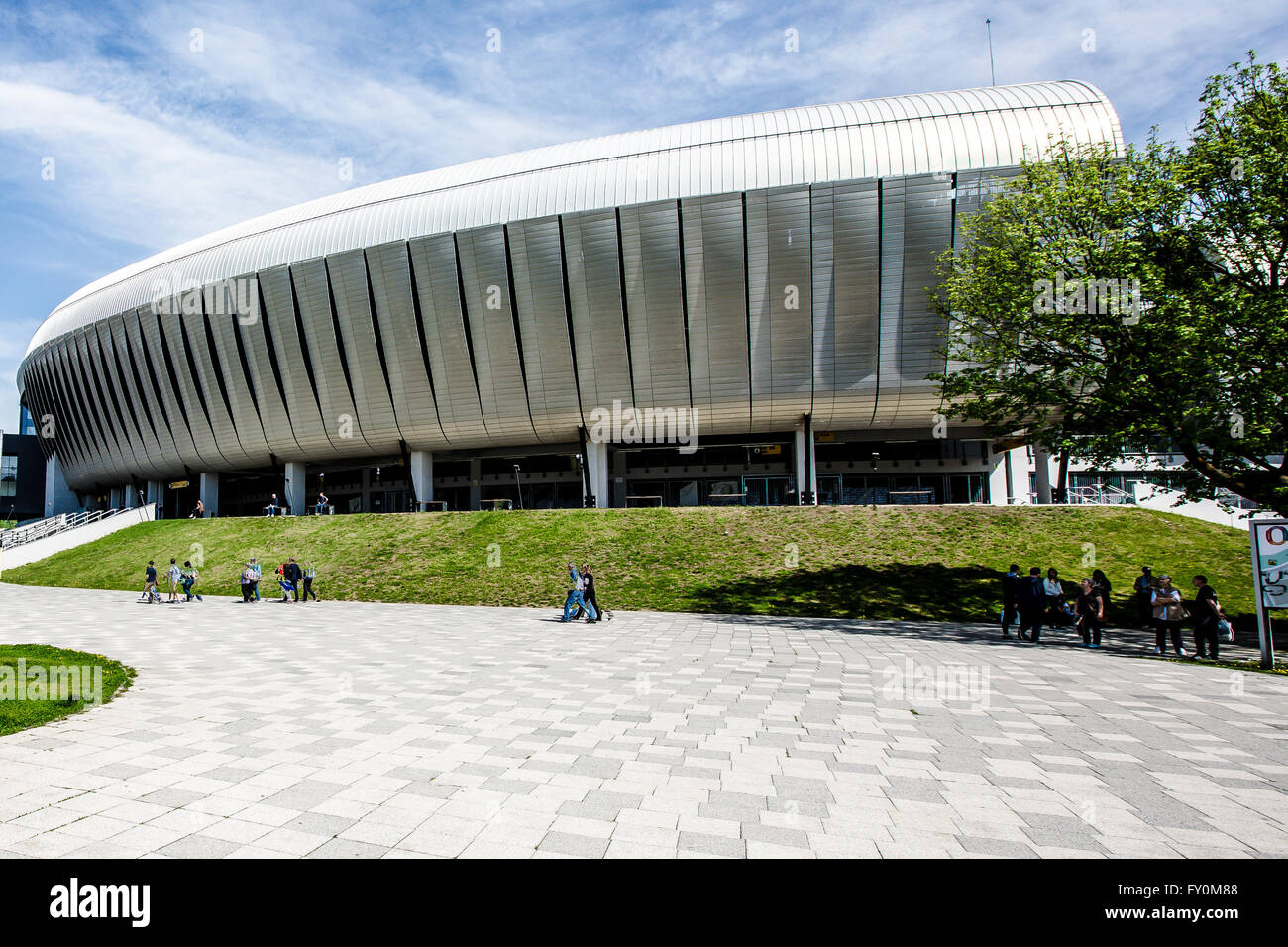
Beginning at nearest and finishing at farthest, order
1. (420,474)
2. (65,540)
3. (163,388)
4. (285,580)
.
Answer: (285,580), (65,540), (420,474), (163,388)

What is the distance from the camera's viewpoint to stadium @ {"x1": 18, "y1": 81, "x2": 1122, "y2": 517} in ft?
116

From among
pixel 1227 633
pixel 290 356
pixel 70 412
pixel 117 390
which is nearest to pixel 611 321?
pixel 290 356

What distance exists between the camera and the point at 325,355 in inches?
1756

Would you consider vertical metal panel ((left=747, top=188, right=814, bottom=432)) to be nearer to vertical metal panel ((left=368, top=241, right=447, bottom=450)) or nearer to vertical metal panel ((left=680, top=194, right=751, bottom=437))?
vertical metal panel ((left=680, top=194, right=751, bottom=437))

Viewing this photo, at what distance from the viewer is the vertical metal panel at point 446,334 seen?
40.6 m

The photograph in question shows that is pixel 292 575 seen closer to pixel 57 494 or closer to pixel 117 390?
pixel 117 390

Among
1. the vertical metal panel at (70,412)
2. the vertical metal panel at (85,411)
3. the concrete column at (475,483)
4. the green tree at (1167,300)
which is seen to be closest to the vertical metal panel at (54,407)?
the vertical metal panel at (70,412)

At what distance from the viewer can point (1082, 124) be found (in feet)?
110

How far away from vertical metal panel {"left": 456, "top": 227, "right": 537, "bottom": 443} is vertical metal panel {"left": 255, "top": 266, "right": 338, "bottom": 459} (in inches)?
522

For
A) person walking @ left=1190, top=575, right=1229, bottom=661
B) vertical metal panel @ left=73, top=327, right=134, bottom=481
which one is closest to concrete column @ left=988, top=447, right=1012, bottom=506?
person walking @ left=1190, top=575, right=1229, bottom=661

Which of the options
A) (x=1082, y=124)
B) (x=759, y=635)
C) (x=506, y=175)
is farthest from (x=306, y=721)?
(x=1082, y=124)

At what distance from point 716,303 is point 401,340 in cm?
2111

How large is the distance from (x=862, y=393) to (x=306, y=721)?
3573 centimetres
